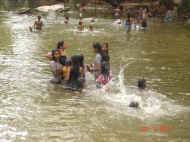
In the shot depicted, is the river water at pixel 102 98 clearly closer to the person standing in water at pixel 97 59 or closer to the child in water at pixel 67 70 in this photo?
the child in water at pixel 67 70

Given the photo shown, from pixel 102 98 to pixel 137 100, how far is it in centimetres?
121

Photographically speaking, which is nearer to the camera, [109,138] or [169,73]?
[109,138]

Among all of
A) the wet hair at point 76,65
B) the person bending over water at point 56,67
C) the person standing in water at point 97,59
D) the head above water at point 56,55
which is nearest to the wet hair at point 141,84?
the person standing in water at point 97,59

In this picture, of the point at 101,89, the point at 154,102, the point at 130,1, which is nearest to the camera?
the point at 154,102

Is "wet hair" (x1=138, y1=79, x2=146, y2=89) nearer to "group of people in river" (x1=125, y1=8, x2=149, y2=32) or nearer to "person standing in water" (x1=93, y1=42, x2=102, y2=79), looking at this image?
"person standing in water" (x1=93, y1=42, x2=102, y2=79)

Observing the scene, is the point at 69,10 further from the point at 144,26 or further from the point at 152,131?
the point at 152,131

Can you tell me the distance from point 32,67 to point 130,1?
3053 cm

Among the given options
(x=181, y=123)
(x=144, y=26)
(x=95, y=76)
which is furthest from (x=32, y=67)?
(x=144, y=26)

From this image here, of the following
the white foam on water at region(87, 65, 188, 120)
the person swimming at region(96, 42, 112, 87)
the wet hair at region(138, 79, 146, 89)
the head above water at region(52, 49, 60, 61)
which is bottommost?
the white foam on water at region(87, 65, 188, 120)

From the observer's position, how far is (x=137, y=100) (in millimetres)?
15125

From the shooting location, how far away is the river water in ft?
40.9

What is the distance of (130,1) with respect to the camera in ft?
162

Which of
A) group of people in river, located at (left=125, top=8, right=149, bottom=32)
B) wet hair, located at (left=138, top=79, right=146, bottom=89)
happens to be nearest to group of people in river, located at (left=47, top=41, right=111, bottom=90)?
wet hair, located at (left=138, top=79, right=146, bottom=89)

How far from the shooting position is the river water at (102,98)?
12.5m
